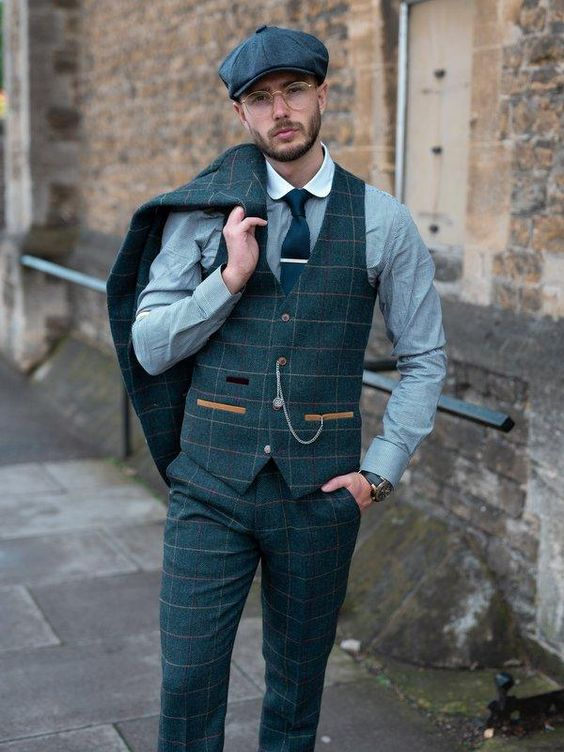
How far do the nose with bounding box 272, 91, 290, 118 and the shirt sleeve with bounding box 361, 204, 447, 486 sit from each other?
352mm

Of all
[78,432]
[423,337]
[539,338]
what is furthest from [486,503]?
[78,432]

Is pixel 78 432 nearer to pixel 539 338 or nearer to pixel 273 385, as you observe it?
pixel 539 338

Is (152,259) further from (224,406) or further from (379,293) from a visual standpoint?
(379,293)

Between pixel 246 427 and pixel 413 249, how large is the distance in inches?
22.3

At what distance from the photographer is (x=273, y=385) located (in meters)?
2.49

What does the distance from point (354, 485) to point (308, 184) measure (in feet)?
2.29

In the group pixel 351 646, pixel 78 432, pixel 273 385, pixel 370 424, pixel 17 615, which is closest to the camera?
pixel 273 385

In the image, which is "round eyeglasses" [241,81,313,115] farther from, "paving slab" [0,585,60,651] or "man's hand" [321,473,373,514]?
"paving slab" [0,585,60,651]

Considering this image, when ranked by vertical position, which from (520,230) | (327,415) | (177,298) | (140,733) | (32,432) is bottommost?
(140,733)

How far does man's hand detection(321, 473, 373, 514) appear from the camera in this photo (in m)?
2.56

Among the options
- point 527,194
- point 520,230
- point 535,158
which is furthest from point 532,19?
point 520,230

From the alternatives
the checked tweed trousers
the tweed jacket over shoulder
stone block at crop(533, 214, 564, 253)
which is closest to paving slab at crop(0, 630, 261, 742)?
the checked tweed trousers

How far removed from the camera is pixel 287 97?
247 centimetres

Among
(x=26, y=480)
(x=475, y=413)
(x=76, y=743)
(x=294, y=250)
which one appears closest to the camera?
(x=294, y=250)
